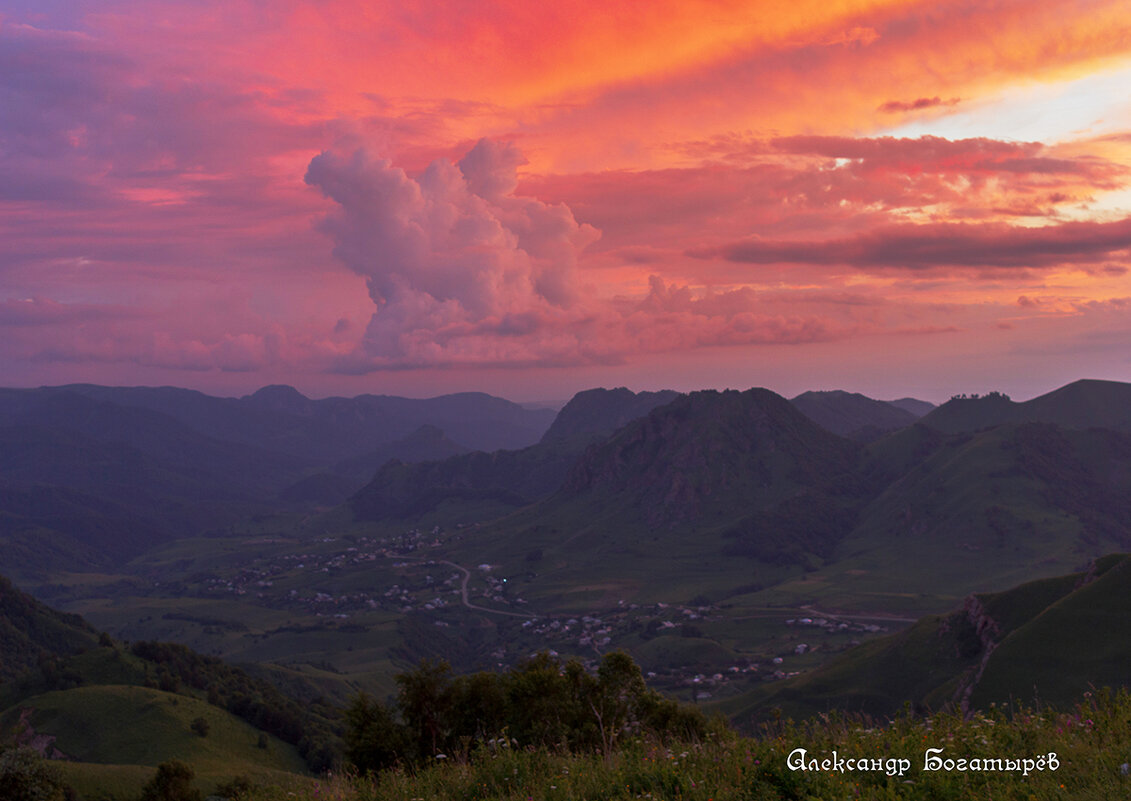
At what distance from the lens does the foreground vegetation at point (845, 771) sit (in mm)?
14680

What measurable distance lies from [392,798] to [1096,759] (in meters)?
17.2

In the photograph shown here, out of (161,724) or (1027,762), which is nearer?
(1027,762)

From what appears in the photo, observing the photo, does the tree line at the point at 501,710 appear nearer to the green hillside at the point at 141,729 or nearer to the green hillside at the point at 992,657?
the green hillside at the point at 992,657

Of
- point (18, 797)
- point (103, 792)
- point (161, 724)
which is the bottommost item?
point (161, 724)

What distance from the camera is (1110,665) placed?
4646 inches

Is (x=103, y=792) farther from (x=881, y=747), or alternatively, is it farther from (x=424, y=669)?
(x=881, y=747)

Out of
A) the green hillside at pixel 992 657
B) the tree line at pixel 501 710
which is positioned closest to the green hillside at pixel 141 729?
the tree line at pixel 501 710

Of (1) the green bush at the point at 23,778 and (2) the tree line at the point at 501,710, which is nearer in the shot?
(1) the green bush at the point at 23,778

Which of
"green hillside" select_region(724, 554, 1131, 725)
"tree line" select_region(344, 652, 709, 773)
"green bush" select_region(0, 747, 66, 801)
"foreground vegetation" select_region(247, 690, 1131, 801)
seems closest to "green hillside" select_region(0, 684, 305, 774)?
"green bush" select_region(0, 747, 66, 801)

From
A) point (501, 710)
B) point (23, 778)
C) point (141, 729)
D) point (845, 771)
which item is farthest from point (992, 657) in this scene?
point (141, 729)

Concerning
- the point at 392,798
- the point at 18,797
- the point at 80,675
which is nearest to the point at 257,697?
the point at 80,675

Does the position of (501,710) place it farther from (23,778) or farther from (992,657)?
(992,657)

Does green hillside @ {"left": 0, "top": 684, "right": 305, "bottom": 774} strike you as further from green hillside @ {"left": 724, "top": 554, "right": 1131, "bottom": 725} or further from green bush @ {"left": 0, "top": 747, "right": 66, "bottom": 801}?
green hillside @ {"left": 724, "top": 554, "right": 1131, "bottom": 725}

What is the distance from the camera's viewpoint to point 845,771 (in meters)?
16.3
